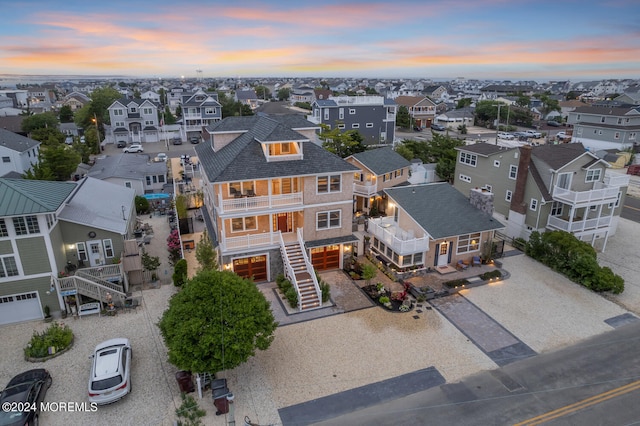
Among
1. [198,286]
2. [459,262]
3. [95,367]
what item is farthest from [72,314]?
[459,262]

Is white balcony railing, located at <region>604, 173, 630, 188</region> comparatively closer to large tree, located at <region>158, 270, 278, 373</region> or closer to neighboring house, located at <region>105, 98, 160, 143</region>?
large tree, located at <region>158, 270, 278, 373</region>

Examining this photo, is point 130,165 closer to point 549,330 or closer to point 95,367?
point 95,367

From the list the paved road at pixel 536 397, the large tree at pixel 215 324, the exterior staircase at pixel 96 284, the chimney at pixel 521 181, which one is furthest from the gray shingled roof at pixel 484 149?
the exterior staircase at pixel 96 284

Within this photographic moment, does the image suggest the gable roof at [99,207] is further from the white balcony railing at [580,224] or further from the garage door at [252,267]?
the white balcony railing at [580,224]

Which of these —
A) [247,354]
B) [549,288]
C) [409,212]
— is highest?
[409,212]

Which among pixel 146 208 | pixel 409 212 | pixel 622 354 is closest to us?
pixel 622 354

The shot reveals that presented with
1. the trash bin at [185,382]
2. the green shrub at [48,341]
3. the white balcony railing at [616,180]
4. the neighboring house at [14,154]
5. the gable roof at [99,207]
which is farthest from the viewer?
the neighboring house at [14,154]

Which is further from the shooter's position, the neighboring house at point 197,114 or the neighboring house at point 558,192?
the neighboring house at point 197,114
